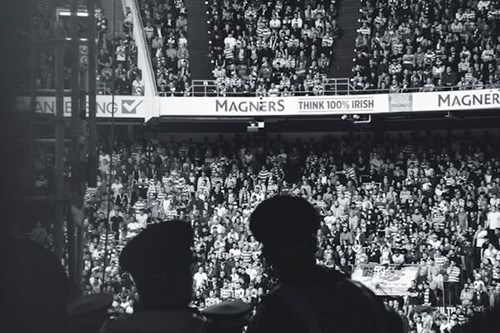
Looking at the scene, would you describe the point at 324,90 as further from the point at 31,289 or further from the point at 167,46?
the point at 31,289

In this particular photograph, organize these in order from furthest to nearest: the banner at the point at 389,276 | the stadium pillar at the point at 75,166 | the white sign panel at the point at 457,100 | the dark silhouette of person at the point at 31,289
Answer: the white sign panel at the point at 457,100 → the banner at the point at 389,276 → the stadium pillar at the point at 75,166 → the dark silhouette of person at the point at 31,289

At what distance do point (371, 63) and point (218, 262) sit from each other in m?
7.62

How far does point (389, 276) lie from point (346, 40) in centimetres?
902

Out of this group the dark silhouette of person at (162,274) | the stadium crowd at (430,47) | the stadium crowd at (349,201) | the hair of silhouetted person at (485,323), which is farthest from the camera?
the stadium crowd at (430,47)

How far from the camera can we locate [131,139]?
22.6 meters

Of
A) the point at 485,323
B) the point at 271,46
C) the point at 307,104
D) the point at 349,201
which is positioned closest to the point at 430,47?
the point at 307,104

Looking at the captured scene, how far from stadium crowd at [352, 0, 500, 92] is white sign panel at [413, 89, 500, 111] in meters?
0.22

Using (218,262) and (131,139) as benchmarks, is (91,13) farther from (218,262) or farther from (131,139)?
(131,139)

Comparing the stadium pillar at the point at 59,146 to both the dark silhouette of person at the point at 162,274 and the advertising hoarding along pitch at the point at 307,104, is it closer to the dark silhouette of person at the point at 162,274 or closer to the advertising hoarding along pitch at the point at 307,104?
the dark silhouette of person at the point at 162,274

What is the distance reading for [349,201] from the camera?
65.8 feet

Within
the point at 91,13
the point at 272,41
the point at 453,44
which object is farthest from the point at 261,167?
the point at 91,13

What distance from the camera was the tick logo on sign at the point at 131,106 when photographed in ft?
72.4

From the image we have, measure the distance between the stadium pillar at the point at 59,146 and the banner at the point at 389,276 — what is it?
14888mm

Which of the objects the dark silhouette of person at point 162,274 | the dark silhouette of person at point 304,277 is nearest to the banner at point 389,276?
the dark silhouette of person at point 304,277
